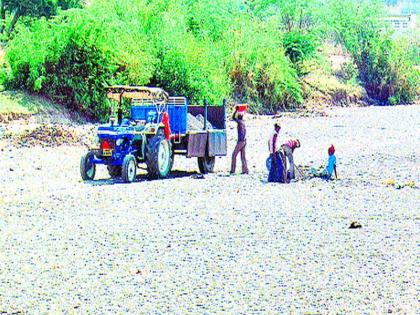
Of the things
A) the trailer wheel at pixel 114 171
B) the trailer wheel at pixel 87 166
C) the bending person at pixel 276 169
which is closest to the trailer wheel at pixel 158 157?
the trailer wheel at pixel 114 171

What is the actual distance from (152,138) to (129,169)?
0.93 metres

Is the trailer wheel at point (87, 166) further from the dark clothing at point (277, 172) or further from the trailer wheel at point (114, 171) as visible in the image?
the dark clothing at point (277, 172)

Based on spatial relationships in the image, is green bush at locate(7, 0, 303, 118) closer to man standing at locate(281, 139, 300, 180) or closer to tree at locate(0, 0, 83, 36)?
tree at locate(0, 0, 83, 36)

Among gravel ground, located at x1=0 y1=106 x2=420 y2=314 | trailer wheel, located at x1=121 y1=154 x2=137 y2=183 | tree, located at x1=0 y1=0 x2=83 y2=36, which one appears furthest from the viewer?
tree, located at x1=0 y1=0 x2=83 y2=36

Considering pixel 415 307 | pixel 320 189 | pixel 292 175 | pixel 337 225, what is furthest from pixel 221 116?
pixel 415 307

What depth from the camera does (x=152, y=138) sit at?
17766mm

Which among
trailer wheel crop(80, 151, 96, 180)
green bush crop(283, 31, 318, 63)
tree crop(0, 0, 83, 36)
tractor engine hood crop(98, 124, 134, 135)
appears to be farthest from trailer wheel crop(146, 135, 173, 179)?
green bush crop(283, 31, 318, 63)

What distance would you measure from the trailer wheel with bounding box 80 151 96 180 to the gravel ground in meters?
0.32

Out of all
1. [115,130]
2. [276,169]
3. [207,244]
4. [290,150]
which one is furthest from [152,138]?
[207,244]

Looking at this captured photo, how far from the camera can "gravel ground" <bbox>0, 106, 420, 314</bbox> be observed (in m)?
8.82

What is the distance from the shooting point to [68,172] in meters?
19.2

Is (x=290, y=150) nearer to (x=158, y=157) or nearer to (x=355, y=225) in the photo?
(x=158, y=157)

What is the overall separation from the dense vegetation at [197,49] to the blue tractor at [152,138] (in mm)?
8220

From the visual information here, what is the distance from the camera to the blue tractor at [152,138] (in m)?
17.3
